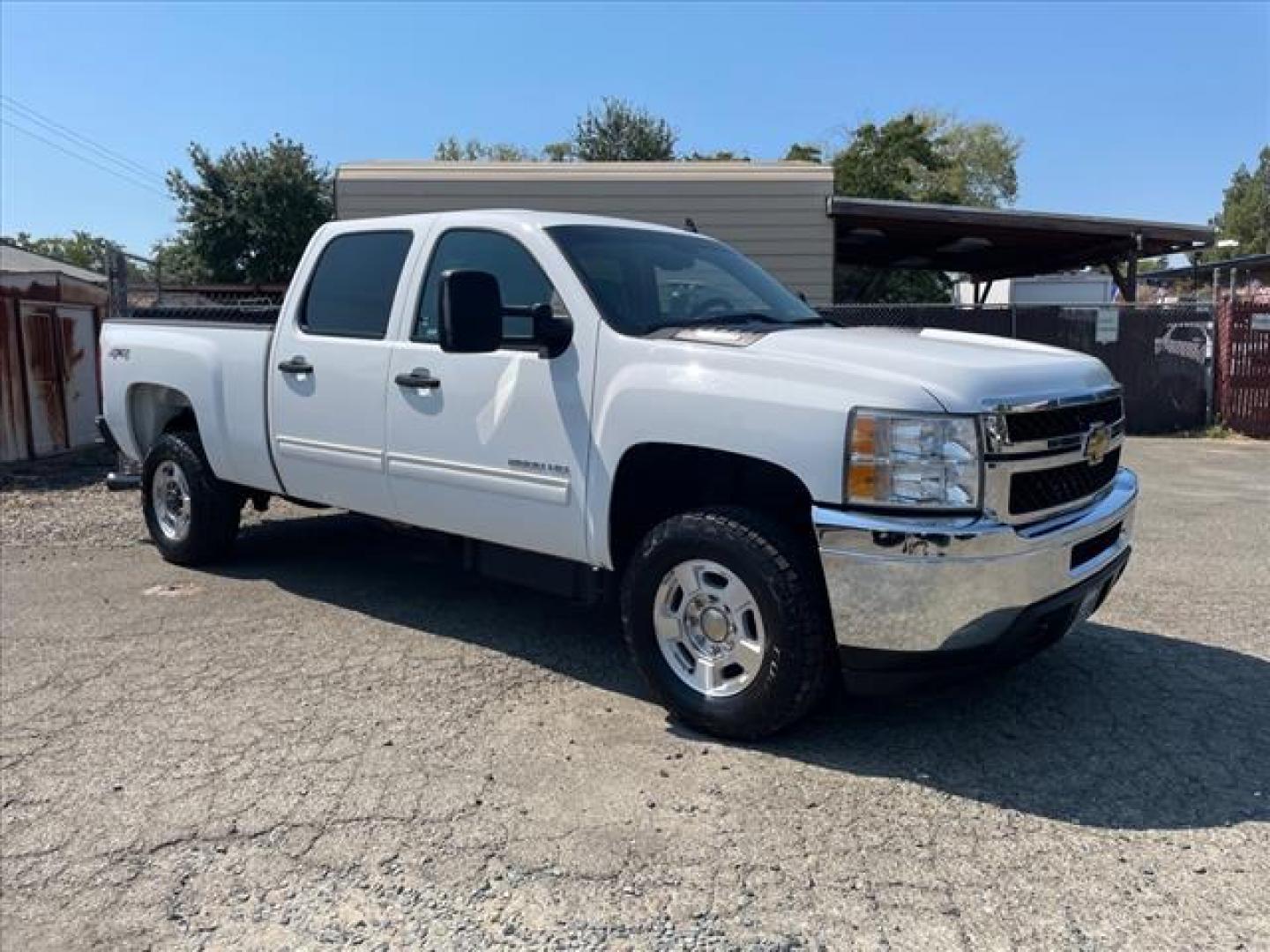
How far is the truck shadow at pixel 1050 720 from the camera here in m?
3.57

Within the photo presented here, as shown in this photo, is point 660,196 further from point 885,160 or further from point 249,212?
point 885,160

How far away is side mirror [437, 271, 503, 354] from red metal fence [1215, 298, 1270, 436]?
43.7 ft

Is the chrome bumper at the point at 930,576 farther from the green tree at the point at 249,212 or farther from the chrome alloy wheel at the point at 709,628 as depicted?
the green tree at the point at 249,212

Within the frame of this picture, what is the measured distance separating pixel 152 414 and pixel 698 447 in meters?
4.69

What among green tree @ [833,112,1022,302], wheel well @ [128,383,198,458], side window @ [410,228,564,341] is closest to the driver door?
side window @ [410,228,564,341]

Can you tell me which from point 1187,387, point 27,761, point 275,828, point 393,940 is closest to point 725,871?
point 393,940

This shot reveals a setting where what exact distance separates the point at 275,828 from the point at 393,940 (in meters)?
0.81

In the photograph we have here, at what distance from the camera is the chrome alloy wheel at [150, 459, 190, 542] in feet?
22.0

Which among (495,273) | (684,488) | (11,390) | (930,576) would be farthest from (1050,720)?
(11,390)

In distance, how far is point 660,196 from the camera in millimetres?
Answer: 15250

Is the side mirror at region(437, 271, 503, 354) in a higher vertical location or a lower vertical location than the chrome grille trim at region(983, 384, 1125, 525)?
higher

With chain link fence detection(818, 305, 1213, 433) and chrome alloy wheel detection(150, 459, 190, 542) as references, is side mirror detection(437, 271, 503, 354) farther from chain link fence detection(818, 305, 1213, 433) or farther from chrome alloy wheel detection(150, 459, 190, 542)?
chain link fence detection(818, 305, 1213, 433)

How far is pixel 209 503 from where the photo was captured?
6.59 m

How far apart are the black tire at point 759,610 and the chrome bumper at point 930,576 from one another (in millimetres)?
144
